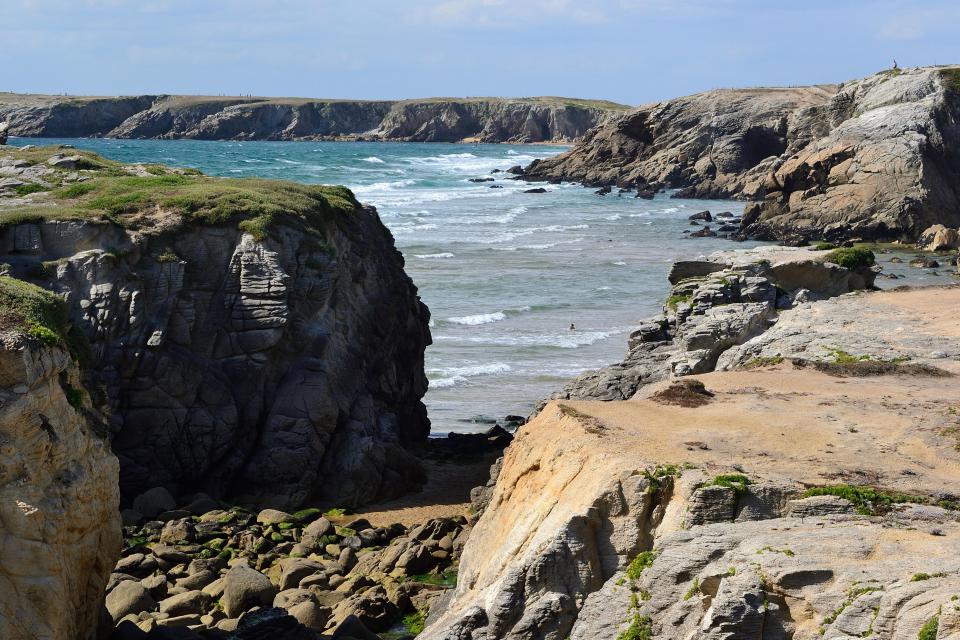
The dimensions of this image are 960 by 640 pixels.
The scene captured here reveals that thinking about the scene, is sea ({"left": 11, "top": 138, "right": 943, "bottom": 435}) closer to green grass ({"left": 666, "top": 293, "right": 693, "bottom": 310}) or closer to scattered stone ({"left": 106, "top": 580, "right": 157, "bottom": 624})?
green grass ({"left": 666, "top": 293, "right": 693, "bottom": 310})

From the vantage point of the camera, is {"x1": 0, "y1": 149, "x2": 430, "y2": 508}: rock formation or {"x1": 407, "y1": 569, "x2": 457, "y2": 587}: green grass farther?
{"x1": 0, "y1": 149, "x2": 430, "y2": 508}: rock formation

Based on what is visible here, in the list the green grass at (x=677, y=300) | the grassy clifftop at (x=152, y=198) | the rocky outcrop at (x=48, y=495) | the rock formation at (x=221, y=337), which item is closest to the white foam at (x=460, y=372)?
the rock formation at (x=221, y=337)

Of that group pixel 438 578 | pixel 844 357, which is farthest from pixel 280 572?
pixel 844 357

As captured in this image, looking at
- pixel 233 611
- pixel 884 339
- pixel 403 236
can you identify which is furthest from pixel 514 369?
pixel 403 236

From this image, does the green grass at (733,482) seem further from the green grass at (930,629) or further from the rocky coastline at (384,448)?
the green grass at (930,629)

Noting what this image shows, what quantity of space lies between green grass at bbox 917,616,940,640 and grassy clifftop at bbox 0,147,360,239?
21.2 metres

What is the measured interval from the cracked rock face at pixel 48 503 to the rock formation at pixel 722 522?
490 cm

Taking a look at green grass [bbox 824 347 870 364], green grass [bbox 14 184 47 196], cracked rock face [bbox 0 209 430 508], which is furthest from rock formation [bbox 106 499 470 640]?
green grass [bbox 14 184 47 196]

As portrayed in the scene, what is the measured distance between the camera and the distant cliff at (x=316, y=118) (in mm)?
180750

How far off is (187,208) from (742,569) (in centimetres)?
2061

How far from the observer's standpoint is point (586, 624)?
12875mm

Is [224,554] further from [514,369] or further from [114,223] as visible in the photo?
[514,369]

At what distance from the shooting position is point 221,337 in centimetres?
2772

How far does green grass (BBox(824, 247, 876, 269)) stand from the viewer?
3284 centimetres
